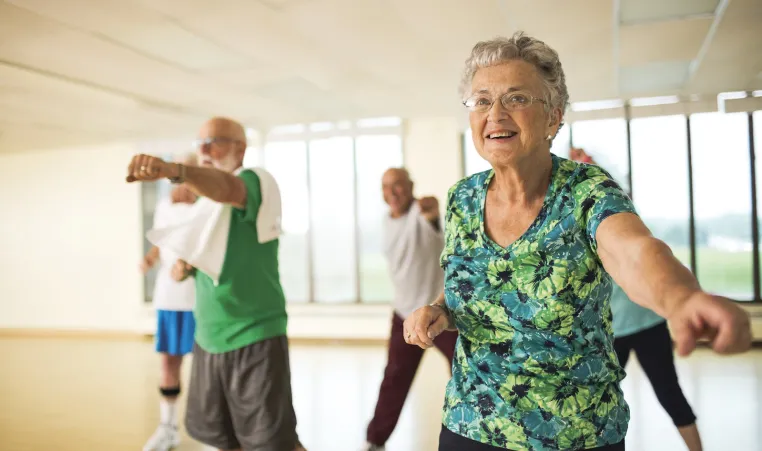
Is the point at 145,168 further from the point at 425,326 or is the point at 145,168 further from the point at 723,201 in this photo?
the point at 723,201

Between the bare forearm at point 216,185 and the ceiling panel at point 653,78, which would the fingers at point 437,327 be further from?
the ceiling panel at point 653,78

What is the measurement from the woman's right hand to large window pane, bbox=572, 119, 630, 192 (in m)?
6.35

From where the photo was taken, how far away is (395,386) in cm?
309

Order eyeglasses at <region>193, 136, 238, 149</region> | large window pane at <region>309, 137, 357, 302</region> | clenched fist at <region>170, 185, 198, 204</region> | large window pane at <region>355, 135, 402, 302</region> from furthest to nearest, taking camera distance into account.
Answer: large window pane at <region>309, 137, 357, 302</region>
large window pane at <region>355, 135, 402, 302</region>
clenched fist at <region>170, 185, 198, 204</region>
eyeglasses at <region>193, 136, 238, 149</region>

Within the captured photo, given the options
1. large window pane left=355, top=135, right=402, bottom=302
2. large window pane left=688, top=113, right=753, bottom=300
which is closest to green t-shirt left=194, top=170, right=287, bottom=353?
large window pane left=355, top=135, right=402, bottom=302

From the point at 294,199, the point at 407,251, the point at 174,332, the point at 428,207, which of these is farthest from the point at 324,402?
the point at 294,199

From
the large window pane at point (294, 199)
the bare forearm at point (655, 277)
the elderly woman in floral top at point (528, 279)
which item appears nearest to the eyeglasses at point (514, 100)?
the elderly woman in floral top at point (528, 279)

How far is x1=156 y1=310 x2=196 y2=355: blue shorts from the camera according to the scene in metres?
3.38

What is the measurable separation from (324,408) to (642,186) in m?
4.79

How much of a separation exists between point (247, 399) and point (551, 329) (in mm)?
1369

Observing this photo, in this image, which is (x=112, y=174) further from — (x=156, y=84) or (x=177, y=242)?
(x=177, y=242)

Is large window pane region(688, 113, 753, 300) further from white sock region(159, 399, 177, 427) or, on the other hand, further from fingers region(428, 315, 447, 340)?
fingers region(428, 315, 447, 340)

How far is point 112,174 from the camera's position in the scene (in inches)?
341

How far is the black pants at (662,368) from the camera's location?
8.46 feet
